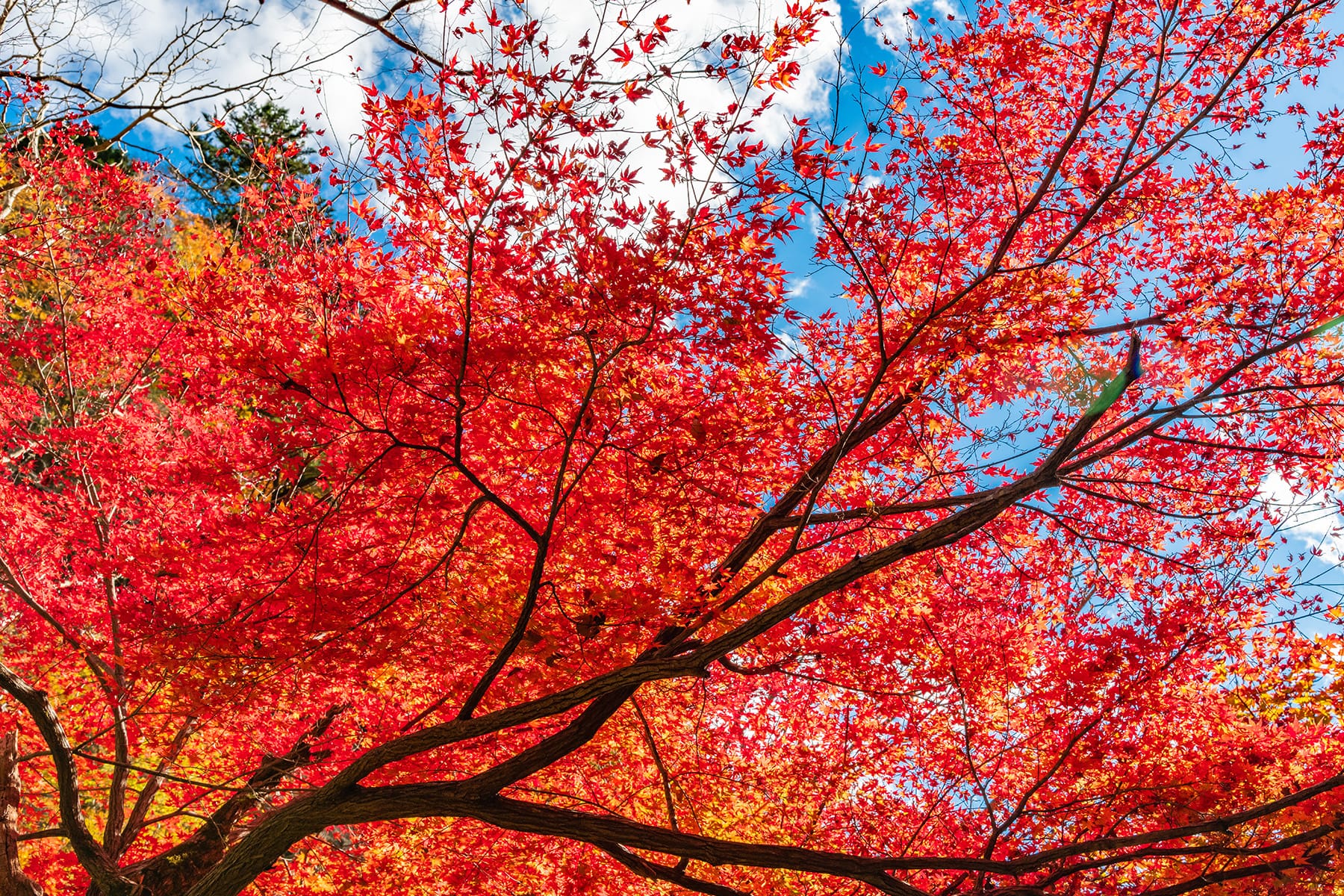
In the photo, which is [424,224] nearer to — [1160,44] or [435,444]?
[435,444]

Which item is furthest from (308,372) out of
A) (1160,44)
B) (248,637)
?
(1160,44)

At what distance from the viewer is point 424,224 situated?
19.7 feet

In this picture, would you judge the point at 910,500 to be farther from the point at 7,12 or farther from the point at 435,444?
the point at 7,12

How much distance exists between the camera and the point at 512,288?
18.4 feet

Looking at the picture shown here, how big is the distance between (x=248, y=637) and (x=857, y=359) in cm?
566

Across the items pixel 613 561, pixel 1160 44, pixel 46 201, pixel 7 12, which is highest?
pixel 46 201

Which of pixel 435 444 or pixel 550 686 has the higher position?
pixel 435 444

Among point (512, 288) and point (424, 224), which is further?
point (424, 224)

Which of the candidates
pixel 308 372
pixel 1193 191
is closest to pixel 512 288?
pixel 308 372

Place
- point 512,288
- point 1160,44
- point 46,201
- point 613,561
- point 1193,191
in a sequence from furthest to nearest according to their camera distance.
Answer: point 46,201 < point 1193,191 < point 613,561 < point 512,288 < point 1160,44

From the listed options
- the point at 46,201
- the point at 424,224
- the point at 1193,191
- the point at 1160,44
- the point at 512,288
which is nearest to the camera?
the point at 1160,44

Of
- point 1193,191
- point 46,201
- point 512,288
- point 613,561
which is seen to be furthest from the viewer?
point 46,201

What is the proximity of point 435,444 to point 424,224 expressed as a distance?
5.52ft

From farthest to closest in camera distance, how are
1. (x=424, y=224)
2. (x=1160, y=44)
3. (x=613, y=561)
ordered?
(x=613, y=561), (x=424, y=224), (x=1160, y=44)
